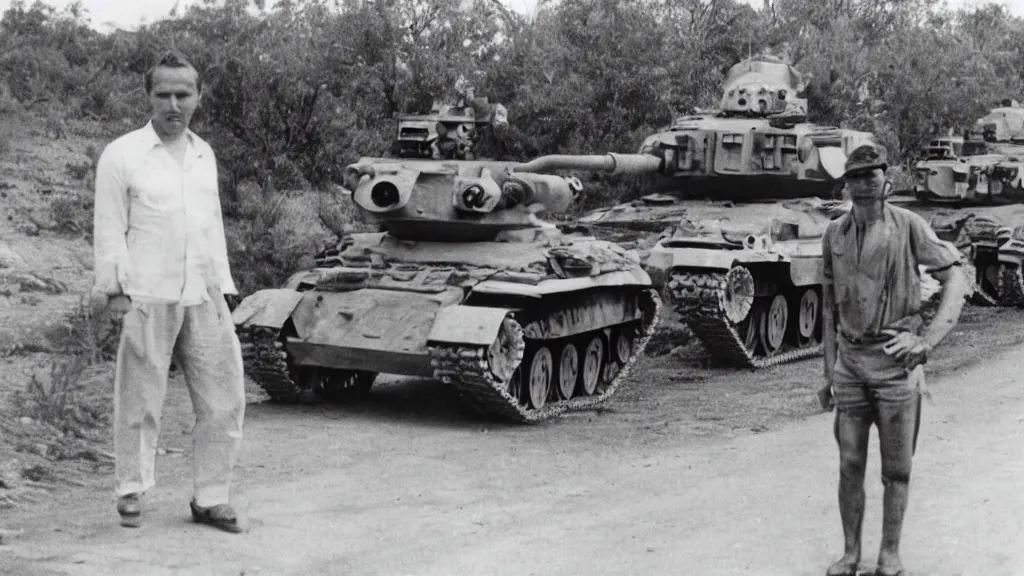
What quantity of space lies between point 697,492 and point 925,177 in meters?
12.7

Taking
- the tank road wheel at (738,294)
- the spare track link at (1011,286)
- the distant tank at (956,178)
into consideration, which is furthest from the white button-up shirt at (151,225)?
the distant tank at (956,178)

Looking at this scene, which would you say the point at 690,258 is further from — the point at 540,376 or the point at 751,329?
the point at 540,376

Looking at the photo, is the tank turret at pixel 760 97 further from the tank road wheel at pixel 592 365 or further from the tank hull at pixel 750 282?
the tank road wheel at pixel 592 365

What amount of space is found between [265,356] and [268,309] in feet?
1.27

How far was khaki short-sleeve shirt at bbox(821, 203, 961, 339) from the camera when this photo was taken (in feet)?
19.9

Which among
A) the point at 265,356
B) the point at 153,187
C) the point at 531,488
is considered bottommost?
the point at 531,488

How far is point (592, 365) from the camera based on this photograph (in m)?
12.9

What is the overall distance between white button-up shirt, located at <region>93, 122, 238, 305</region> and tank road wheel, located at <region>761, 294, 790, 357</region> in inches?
379

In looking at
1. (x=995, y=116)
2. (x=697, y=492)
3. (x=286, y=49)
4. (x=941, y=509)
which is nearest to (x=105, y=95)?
(x=286, y=49)

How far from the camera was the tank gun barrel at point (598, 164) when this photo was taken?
12703 millimetres

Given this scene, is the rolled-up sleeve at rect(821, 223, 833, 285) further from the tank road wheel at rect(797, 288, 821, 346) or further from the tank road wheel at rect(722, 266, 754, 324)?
the tank road wheel at rect(797, 288, 821, 346)

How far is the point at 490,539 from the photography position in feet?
23.9

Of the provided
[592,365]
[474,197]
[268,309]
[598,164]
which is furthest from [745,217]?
[268,309]

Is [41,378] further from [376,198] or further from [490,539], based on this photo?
[490,539]
